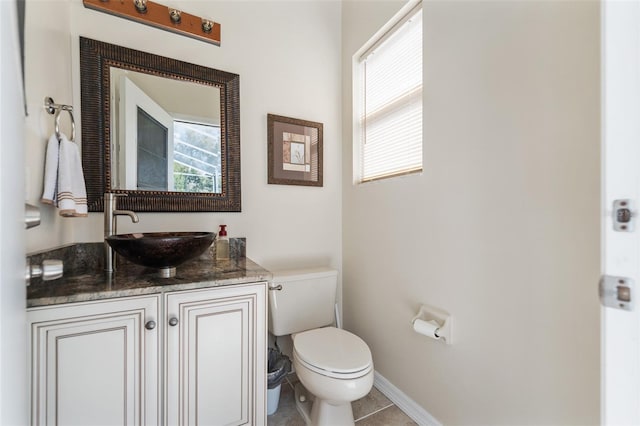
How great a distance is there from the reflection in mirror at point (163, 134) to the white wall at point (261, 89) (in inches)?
6.4

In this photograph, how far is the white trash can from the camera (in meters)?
1.52

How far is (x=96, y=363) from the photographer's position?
95 centimetres

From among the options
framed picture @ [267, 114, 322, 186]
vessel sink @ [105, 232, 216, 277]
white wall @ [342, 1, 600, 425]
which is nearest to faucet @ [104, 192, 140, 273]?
vessel sink @ [105, 232, 216, 277]

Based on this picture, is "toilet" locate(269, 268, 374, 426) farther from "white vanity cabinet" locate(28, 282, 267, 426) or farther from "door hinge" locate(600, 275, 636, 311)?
"door hinge" locate(600, 275, 636, 311)

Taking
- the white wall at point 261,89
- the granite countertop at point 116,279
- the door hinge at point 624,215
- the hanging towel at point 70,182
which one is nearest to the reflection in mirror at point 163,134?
the white wall at point 261,89

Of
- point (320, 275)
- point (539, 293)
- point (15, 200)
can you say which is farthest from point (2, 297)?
point (320, 275)

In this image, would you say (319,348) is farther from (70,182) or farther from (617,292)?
(70,182)

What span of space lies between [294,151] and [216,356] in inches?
51.4

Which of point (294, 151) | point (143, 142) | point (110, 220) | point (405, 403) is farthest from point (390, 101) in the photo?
point (405, 403)

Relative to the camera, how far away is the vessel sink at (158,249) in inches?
41.0

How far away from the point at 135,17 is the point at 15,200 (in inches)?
60.5

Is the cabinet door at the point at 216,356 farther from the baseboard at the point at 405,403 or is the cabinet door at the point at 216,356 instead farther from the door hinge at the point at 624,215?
the door hinge at the point at 624,215

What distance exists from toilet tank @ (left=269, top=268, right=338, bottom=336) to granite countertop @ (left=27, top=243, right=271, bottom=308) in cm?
32

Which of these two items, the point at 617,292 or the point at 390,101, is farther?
the point at 390,101
